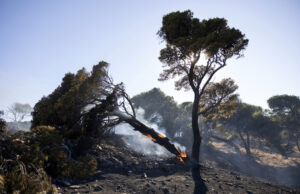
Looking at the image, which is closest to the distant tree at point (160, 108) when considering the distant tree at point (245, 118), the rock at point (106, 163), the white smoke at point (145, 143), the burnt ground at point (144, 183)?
the white smoke at point (145, 143)

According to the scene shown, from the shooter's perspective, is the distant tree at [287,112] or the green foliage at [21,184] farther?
the distant tree at [287,112]

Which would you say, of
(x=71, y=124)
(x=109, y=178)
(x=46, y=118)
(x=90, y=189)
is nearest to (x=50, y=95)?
(x=46, y=118)

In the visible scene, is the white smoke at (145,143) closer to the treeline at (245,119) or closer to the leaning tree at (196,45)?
the treeline at (245,119)

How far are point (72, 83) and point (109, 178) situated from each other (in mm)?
7600

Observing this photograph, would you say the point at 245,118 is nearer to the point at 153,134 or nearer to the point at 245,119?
the point at 245,119

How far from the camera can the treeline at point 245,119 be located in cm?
2888

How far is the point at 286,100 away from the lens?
30.5 meters

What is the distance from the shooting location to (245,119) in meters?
29.2

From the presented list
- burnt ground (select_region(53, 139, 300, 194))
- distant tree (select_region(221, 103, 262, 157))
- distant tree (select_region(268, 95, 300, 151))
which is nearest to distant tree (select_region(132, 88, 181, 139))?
distant tree (select_region(221, 103, 262, 157))

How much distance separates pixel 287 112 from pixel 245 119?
9037 millimetres

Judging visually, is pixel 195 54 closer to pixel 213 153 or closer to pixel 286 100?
pixel 213 153

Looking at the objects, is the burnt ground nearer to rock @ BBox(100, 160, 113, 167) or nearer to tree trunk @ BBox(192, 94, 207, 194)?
rock @ BBox(100, 160, 113, 167)

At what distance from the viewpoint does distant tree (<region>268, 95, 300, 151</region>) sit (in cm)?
2953

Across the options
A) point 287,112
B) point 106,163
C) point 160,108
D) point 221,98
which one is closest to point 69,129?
point 106,163
